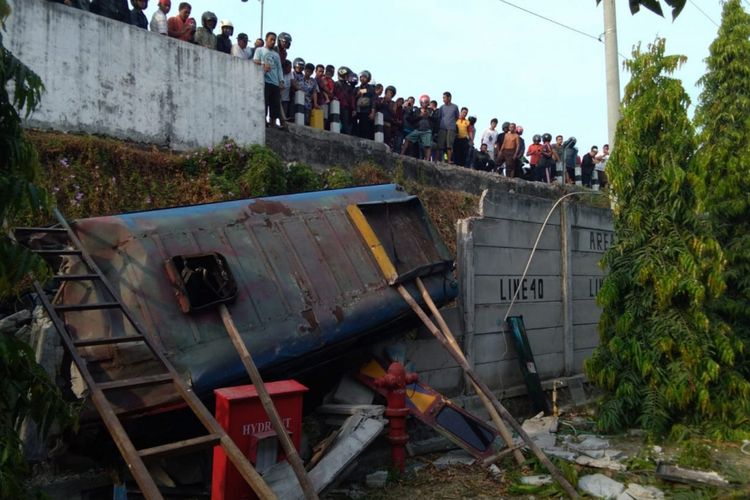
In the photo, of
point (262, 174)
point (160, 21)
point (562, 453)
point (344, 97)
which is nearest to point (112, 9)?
point (160, 21)

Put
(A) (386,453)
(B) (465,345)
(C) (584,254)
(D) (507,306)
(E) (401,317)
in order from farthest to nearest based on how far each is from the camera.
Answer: (C) (584,254), (D) (507,306), (B) (465,345), (E) (401,317), (A) (386,453)

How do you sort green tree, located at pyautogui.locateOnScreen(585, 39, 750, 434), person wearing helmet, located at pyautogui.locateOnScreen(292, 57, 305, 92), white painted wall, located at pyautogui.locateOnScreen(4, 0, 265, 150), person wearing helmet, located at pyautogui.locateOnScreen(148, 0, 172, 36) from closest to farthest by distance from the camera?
green tree, located at pyautogui.locateOnScreen(585, 39, 750, 434) < white painted wall, located at pyautogui.locateOnScreen(4, 0, 265, 150) < person wearing helmet, located at pyautogui.locateOnScreen(148, 0, 172, 36) < person wearing helmet, located at pyautogui.locateOnScreen(292, 57, 305, 92)

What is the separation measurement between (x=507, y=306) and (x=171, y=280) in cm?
425

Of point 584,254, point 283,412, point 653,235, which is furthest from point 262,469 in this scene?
point 584,254

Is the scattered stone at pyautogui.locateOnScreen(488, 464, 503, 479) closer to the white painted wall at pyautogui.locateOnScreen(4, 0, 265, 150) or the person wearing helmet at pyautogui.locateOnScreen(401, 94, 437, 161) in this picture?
the white painted wall at pyautogui.locateOnScreen(4, 0, 265, 150)

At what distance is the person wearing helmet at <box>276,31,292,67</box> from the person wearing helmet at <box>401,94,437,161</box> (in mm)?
3283

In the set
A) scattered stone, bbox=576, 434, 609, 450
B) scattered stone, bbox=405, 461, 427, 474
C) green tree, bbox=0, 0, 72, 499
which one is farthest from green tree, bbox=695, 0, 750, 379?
green tree, bbox=0, 0, 72, 499

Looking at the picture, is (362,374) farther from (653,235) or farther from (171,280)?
(653,235)

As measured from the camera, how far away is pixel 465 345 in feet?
23.8

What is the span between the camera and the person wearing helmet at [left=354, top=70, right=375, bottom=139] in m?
12.5

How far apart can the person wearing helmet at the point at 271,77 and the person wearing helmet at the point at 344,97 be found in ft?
5.88

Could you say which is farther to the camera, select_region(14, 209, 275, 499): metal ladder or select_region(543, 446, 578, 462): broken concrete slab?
select_region(543, 446, 578, 462): broken concrete slab

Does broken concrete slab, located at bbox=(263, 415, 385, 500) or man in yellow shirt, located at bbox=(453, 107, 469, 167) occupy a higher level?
man in yellow shirt, located at bbox=(453, 107, 469, 167)

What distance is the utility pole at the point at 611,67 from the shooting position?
34.4 ft
